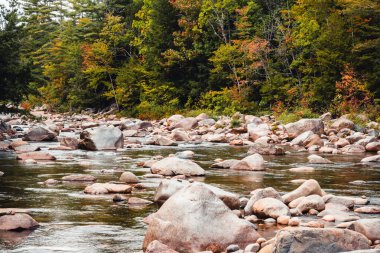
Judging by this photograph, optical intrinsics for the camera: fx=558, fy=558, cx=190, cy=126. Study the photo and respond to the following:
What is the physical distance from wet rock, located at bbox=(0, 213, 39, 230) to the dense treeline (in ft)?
46.4

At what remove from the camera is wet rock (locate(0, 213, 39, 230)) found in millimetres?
6812

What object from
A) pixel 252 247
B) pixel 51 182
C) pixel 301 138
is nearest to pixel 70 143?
pixel 301 138

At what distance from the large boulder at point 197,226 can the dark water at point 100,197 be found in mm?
349

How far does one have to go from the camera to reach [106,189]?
9625mm

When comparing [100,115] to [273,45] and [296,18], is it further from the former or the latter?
[296,18]

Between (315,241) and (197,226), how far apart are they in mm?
1516

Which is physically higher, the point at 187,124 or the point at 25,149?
Result: the point at 25,149

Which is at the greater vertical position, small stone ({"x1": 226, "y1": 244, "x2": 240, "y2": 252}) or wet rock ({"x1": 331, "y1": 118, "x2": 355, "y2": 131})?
small stone ({"x1": 226, "y1": 244, "x2": 240, "y2": 252})

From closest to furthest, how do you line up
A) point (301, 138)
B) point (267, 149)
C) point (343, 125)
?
point (267, 149) < point (301, 138) < point (343, 125)

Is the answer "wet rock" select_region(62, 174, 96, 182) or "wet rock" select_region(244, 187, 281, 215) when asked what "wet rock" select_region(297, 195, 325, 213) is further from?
"wet rock" select_region(62, 174, 96, 182)

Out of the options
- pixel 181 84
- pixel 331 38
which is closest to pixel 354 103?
pixel 331 38

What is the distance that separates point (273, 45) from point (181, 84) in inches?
323

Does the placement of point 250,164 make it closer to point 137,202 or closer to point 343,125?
point 137,202

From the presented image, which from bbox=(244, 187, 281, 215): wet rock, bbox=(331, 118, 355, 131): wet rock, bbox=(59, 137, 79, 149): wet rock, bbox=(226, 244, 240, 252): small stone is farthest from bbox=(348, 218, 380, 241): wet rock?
bbox=(331, 118, 355, 131): wet rock
